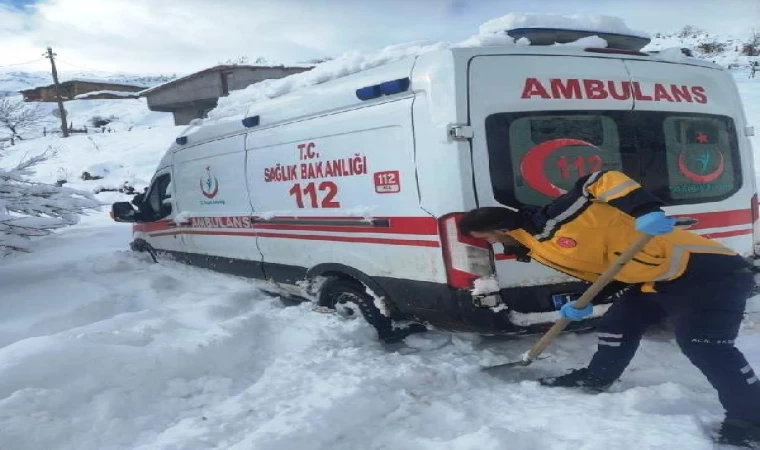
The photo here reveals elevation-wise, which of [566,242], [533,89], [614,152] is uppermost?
[533,89]

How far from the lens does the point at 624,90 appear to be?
3637 millimetres

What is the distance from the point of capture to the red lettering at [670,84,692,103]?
380 centimetres

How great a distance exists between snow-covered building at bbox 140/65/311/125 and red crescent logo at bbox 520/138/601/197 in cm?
2333

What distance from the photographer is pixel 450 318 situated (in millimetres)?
3619

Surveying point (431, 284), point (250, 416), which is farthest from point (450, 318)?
point (250, 416)

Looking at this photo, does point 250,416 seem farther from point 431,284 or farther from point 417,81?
point 417,81

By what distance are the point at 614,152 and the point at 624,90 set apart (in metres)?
0.41

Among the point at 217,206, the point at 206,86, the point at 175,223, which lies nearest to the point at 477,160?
the point at 217,206

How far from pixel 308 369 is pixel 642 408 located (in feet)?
6.43

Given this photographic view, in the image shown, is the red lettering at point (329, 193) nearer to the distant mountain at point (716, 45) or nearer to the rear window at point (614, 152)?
the rear window at point (614, 152)

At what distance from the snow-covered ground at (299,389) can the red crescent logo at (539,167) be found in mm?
1166

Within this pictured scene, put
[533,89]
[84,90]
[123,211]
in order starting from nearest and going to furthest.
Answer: [533,89] → [123,211] → [84,90]

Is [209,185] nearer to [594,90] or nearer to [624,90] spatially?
[594,90]

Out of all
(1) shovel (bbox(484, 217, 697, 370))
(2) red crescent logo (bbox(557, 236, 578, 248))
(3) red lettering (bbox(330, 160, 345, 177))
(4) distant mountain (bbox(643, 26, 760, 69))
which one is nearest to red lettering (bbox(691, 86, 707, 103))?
(1) shovel (bbox(484, 217, 697, 370))
